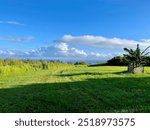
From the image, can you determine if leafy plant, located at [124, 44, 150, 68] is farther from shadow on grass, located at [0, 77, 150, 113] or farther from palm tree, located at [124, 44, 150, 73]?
shadow on grass, located at [0, 77, 150, 113]

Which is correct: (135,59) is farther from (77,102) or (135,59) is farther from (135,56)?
(77,102)

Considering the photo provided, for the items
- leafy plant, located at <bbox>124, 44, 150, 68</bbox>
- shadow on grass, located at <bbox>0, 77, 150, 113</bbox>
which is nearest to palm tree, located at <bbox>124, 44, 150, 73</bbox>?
leafy plant, located at <bbox>124, 44, 150, 68</bbox>

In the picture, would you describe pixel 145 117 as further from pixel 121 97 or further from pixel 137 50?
pixel 137 50

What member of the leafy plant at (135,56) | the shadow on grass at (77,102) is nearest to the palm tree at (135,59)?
the leafy plant at (135,56)

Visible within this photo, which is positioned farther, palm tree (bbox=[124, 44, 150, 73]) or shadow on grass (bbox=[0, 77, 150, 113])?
palm tree (bbox=[124, 44, 150, 73])

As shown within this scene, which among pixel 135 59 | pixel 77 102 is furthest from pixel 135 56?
pixel 77 102

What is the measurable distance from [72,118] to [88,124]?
59 cm

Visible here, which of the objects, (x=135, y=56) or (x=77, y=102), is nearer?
(x=77, y=102)

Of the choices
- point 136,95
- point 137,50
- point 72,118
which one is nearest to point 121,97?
point 136,95

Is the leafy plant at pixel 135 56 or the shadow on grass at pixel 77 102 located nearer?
the shadow on grass at pixel 77 102

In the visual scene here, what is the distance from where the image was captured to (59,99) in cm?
1158

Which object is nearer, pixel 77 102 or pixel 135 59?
pixel 77 102

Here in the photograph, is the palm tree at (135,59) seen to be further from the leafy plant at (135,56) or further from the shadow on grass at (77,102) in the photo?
the shadow on grass at (77,102)

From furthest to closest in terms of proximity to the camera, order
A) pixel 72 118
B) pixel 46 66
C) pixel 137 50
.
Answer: pixel 46 66, pixel 137 50, pixel 72 118
